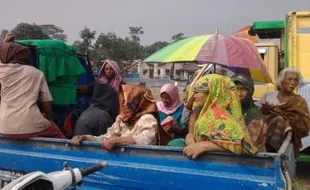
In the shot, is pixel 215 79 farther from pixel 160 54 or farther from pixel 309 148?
pixel 309 148

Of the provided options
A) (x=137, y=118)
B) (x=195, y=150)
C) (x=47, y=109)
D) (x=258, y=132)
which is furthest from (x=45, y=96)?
(x=258, y=132)

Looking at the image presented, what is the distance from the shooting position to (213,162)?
7.31 feet

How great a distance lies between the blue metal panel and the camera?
2074 mm

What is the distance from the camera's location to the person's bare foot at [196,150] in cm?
223

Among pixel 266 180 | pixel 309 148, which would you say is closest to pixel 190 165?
pixel 266 180

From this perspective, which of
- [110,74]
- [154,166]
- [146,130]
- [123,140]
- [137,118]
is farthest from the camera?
[110,74]

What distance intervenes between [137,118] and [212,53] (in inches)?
35.7

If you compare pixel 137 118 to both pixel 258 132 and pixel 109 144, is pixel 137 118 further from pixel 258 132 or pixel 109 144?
pixel 258 132

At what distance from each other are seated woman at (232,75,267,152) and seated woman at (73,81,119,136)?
1.19 m

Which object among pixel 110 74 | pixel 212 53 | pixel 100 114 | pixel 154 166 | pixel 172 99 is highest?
pixel 212 53

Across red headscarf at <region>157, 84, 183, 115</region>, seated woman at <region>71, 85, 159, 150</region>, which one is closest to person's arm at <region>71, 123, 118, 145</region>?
seated woman at <region>71, 85, 159, 150</region>

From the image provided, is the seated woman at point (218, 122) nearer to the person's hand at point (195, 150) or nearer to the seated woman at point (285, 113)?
the person's hand at point (195, 150)

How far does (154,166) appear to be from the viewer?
7.79ft

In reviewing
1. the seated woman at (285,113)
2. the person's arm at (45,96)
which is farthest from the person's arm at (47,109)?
the seated woman at (285,113)
